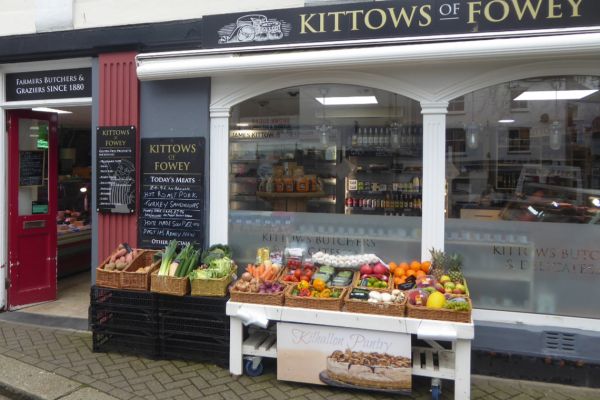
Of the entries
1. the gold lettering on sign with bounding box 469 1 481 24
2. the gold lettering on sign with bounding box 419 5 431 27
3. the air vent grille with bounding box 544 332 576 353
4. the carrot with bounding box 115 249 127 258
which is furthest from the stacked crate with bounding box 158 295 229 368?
the gold lettering on sign with bounding box 469 1 481 24

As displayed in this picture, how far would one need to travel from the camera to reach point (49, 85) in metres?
5.79

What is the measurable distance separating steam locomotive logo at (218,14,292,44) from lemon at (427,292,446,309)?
2.83m

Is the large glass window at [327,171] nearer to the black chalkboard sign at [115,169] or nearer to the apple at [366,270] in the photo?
the apple at [366,270]

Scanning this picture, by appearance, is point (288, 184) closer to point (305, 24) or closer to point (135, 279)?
point (305, 24)

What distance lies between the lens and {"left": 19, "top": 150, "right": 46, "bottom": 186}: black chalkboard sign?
6.16m

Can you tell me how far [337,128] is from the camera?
542cm

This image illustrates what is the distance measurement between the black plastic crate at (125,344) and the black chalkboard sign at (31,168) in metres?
2.54

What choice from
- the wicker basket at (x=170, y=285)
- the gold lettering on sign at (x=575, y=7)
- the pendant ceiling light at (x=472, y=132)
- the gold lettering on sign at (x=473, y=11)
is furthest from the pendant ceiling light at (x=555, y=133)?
the wicker basket at (x=170, y=285)

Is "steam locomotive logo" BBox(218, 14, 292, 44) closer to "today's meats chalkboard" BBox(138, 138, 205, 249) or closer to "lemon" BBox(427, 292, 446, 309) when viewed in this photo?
"today's meats chalkboard" BBox(138, 138, 205, 249)

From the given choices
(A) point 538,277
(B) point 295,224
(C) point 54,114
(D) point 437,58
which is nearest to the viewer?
(D) point 437,58

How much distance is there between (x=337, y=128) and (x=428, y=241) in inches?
65.3

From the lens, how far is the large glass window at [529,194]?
4363mm

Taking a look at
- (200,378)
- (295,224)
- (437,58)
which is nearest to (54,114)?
(295,224)

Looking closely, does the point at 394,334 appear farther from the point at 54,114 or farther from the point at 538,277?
the point at 54,114
